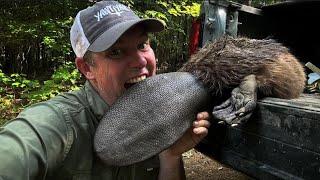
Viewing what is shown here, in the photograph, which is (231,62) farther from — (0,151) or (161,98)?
(0,151)

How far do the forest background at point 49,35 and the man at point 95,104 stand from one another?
197 inches

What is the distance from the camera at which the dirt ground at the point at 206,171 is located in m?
4.08

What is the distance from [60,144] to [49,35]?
19.4 feet

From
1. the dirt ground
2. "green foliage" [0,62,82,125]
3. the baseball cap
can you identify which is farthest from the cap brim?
"green foliage" [0,62,82,125]

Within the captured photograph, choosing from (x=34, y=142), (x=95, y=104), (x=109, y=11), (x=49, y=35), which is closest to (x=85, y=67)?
(x=95, y=104)

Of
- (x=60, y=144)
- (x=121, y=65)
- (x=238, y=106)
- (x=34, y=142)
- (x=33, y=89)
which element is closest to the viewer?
(x=34, y=142)

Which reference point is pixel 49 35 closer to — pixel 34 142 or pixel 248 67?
pixel 248 67

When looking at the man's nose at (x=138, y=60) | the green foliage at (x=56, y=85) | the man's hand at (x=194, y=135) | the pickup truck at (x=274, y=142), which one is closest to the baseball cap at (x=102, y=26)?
the man's nose at (x=138, y=60)

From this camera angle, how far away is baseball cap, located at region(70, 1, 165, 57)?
192 cm

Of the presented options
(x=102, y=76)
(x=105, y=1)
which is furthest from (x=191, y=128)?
(x=105, y=1)

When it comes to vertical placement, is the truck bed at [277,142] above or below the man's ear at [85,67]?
below

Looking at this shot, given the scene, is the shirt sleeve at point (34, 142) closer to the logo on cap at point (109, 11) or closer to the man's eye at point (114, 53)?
the man's eye at point (114, 53)

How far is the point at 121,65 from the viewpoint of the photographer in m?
1.98

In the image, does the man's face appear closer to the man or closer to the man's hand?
the man
